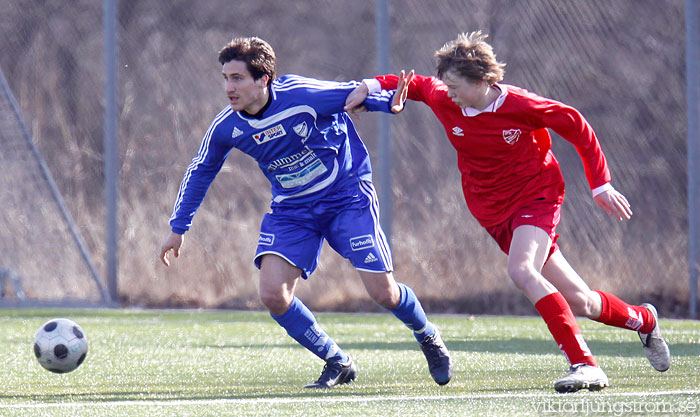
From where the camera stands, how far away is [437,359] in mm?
5129

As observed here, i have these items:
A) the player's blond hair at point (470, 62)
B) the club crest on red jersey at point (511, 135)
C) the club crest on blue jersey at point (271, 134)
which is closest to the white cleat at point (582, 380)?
the club crest on red jersey at point (511, 135)

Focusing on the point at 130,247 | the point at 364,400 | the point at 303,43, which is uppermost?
the point at 303,43

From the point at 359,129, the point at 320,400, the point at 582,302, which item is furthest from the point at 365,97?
the point at 359,129

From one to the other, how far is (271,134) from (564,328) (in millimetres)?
1551

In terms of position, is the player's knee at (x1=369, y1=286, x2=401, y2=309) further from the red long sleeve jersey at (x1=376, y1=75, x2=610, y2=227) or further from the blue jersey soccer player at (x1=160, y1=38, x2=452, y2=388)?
the red long sleeve jersey at (x1=376, y1=75, x2=610, y2=227)

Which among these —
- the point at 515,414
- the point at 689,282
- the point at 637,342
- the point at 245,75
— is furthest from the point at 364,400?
the point at 689,282

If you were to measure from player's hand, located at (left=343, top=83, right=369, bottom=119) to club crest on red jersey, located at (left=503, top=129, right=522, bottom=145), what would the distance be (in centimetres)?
67

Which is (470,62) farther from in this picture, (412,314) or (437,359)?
(437,359)

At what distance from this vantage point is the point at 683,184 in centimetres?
906

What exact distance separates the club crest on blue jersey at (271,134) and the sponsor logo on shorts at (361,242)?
0.57m

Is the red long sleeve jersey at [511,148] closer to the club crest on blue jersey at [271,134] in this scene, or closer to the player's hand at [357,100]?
the player's hand at [357,100]

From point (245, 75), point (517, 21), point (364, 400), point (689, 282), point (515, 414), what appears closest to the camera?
point (515, 414)

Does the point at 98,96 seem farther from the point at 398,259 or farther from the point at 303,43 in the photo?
the point at 398,259

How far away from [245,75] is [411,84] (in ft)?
2.54
